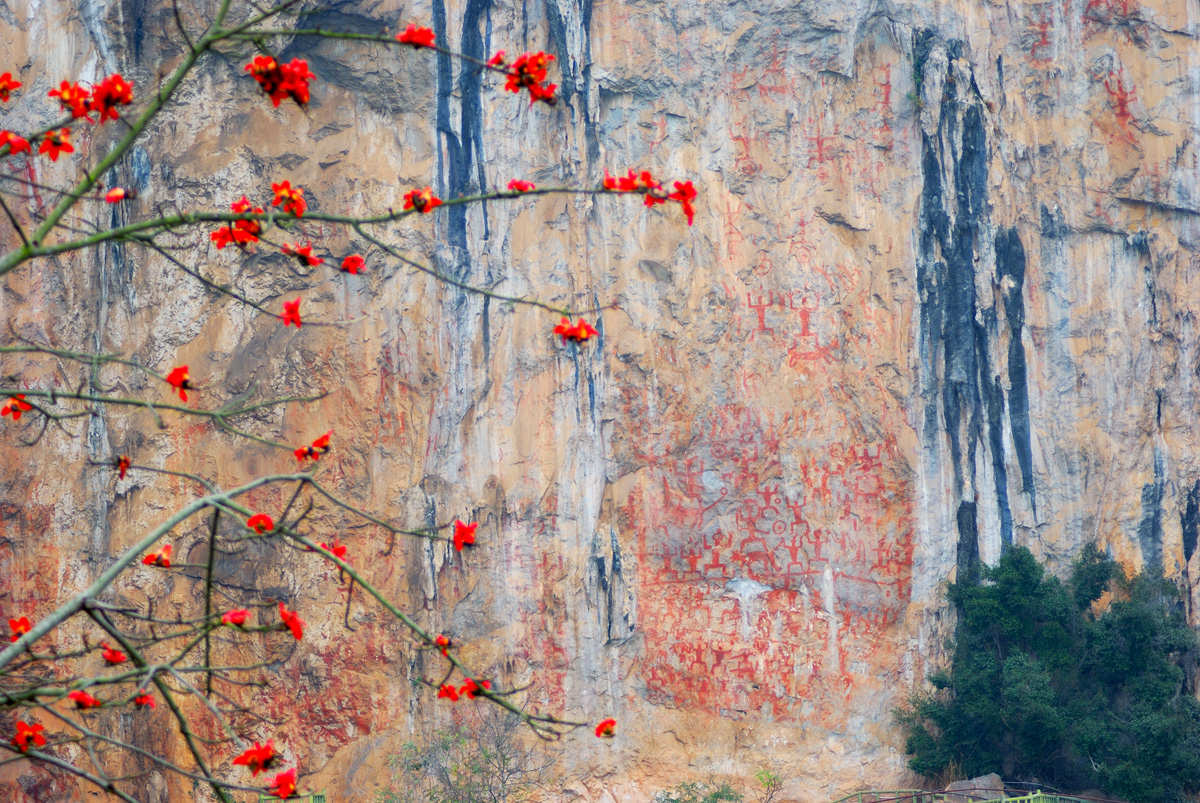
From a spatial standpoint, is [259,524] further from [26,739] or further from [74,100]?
[74,100]

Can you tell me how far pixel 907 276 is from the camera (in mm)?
13492

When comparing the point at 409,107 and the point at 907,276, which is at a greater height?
the point at 409,107

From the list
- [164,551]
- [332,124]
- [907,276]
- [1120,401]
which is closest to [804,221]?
[907,276]

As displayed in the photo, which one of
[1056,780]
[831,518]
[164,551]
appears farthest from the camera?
[831,518]

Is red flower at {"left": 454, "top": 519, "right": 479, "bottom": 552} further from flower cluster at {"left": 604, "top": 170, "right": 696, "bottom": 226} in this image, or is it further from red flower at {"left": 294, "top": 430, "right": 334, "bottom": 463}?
flower cluster at {"left": 604, "top": 170, "right": 696, "bottom": 226}

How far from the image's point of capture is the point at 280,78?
340cm

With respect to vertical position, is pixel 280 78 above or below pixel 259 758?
above

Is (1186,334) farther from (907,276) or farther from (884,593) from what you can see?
(884,593)

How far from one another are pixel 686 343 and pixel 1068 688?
15.2ft

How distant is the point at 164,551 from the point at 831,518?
32.1ft

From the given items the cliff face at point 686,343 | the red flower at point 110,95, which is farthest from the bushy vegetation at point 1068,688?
the red flower at point 110,95

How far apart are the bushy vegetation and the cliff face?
0.54 meters

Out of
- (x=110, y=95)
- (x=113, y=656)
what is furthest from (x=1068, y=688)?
(x=110, y=95)

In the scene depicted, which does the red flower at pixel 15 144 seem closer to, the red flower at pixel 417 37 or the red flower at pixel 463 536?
the red flower at pixel 417 37
